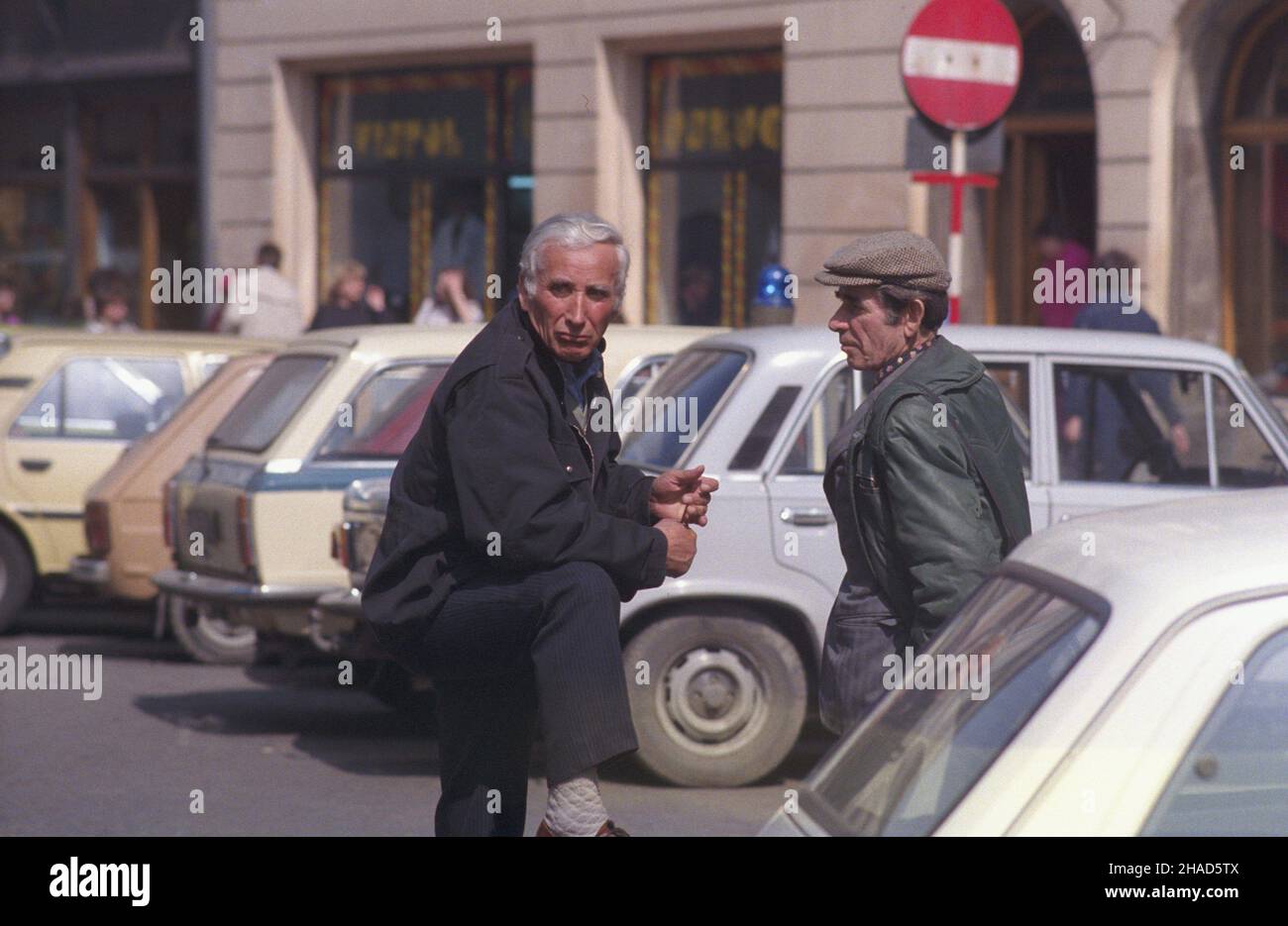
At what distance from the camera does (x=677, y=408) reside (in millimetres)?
7883

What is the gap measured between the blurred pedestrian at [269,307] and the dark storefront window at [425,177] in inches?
117

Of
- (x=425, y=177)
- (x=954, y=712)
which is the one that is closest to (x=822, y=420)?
(x=954, y=712)

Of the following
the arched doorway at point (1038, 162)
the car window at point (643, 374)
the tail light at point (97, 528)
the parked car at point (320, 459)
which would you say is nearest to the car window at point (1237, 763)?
the car window at point (643, 374)

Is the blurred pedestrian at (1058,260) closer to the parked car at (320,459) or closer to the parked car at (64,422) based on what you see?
the parked car at (64,422)

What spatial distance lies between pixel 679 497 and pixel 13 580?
8.71m

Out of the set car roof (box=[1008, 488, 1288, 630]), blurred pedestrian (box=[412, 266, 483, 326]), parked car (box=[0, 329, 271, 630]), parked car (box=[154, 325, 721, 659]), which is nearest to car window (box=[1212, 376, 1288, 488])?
parked car (box=[154, 325, 721, 659])

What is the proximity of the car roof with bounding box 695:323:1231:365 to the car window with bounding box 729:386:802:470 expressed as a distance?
17cm

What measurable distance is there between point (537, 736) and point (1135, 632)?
657cm

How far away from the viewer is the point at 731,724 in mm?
7820

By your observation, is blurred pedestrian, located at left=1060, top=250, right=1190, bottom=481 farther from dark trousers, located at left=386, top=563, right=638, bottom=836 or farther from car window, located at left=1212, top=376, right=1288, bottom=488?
dark trousers, located at left=386, top=563, right=638, bottom=836

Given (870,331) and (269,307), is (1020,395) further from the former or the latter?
(269,307)

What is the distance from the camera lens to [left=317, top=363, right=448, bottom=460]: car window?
9141 millimetres

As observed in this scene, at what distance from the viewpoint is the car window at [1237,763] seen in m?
2.53

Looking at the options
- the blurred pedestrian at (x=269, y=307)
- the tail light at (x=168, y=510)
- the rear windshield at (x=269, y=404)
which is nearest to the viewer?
the rear windshield at (x=269, y=404)
